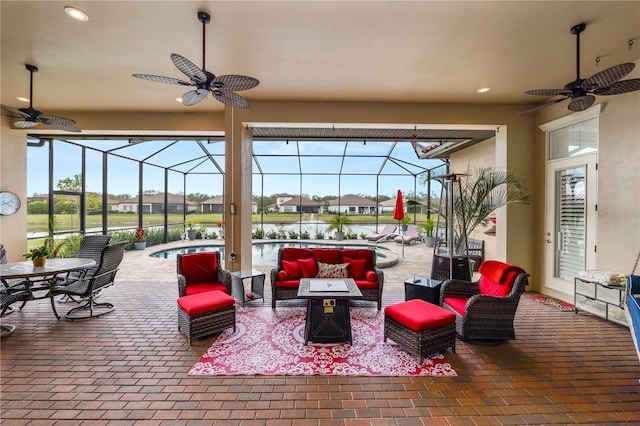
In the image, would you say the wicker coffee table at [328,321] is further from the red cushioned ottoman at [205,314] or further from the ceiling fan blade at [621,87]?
the ceiling fan blade at [621,87]

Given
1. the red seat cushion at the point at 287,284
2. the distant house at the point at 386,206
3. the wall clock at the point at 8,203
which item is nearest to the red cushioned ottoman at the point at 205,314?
the red seat cushion at the point at 287,284

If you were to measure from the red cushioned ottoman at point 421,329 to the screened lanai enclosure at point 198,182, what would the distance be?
482 centimetres

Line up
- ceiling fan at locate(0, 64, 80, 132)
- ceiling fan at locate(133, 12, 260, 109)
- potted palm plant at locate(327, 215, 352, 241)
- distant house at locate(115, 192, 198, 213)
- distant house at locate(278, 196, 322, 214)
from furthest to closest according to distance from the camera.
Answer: distant house at locate(278, 196, 322, 214) → potted palm plant at locate(327, 215, 352, 241) → distant house at locate(115, 192, 198, 213) → ceiling fan at locate(0, 64, 80, 132) → ceiling fan at locate(133, 12, 260, 109)

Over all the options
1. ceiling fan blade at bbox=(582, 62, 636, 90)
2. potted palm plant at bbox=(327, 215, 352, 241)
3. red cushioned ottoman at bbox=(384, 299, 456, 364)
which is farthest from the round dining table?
potted palm plant at bbox=(327, 215, 352, 241)

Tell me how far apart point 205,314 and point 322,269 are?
70.1 inches

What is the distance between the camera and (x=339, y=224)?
10719mm

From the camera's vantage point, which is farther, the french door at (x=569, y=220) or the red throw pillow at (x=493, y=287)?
the french door at (x=569, y=220)

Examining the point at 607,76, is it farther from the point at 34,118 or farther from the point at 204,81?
the point at 34,118

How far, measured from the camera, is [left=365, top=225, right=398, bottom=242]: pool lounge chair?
432 inches

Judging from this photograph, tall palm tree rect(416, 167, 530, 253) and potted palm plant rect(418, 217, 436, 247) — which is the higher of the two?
tall palm tree rect(416, 167, 530, 253)

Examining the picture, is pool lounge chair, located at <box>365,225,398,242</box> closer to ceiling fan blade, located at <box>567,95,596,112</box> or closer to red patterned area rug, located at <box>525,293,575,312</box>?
red patterned area rug, located at <box>525,293,575,312</box>

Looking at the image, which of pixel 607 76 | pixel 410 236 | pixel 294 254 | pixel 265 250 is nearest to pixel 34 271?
pixel 294 254

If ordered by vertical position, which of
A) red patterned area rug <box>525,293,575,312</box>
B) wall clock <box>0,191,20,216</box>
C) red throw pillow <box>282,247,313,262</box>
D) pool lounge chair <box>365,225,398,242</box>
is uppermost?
wall clock <box>0,191,20,216</box>

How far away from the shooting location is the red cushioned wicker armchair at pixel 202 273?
386 cm
